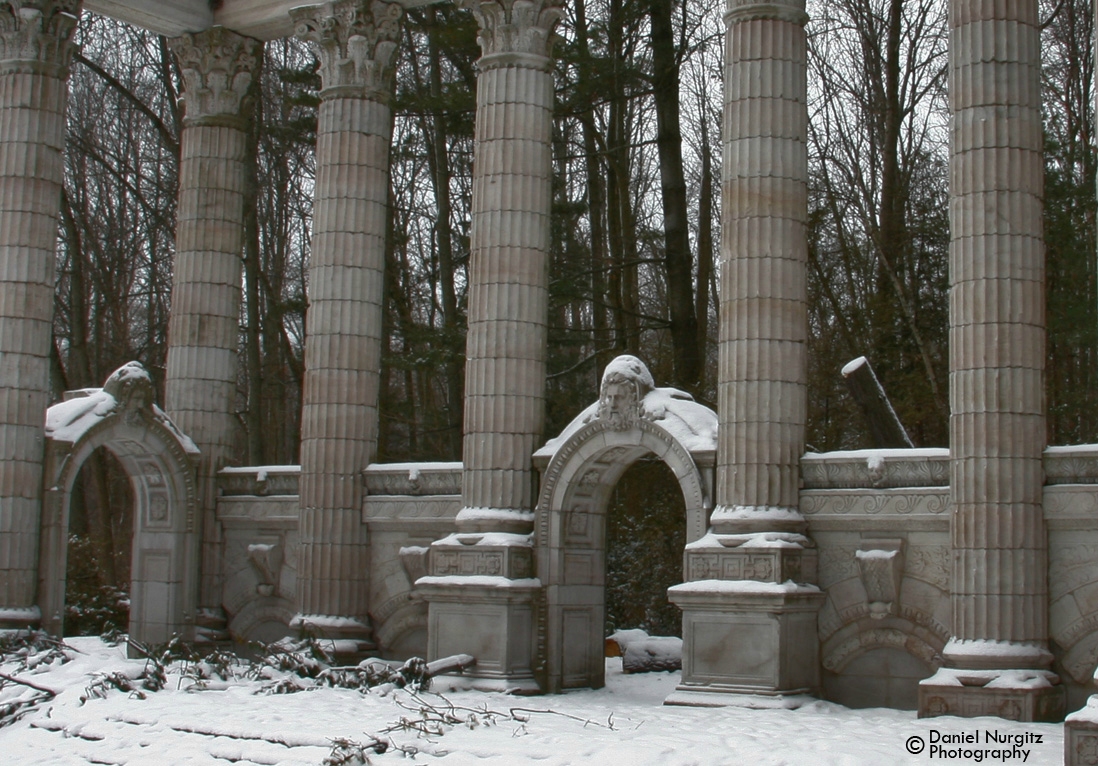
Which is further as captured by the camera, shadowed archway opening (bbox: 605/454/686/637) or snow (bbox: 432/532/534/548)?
shadowed archway opening (bbox: 605/454/686/637)

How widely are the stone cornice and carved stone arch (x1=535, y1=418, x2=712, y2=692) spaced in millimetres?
5097

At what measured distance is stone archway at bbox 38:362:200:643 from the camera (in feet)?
69.1

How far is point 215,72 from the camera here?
77.9 feet

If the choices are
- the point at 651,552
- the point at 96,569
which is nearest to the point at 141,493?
the point at 96,569

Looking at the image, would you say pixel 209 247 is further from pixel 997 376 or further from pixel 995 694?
pixel 995 694

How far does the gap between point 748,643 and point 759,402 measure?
283 centimetres

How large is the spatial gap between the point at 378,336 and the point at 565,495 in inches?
169

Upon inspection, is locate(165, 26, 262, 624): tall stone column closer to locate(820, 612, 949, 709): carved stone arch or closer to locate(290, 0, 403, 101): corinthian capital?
locate(290, 0, 403, 101): corinthian capital

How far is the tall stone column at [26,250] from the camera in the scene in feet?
68.0

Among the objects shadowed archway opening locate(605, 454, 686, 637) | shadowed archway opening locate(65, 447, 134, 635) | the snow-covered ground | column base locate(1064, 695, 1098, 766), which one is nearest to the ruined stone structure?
column base locate(1064, 695, 1098, 766)

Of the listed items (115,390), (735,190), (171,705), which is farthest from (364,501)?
(735,190)

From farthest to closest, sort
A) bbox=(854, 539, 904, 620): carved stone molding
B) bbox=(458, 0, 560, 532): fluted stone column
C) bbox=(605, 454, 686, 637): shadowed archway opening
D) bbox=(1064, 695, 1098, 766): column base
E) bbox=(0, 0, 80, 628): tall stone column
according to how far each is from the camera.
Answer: bbox=(605, 454, 686, 637): shadowed archway opening, bbox=(0, 0, 80, 628): tall stone column, bbox=(458, 0, 560, 532): fluted stone column, bbox=(854, 539, 904, 620): carved stone molding, bbox=(1064, 695, 1098, 766): column base

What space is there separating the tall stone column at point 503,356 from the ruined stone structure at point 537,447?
0.15ft

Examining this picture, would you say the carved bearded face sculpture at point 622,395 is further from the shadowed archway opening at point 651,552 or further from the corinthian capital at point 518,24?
the shadowed archway opening at point 651,552
